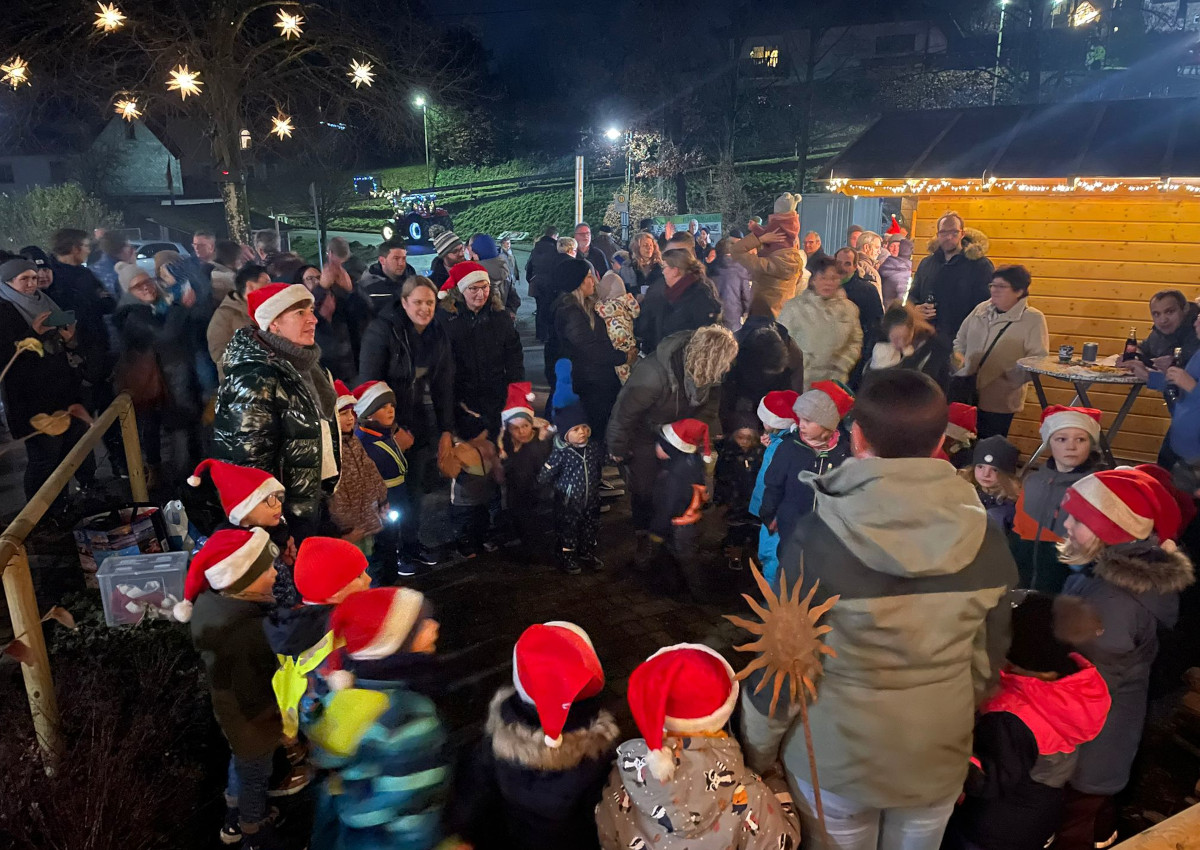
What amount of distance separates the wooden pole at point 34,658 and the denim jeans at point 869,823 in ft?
9.08

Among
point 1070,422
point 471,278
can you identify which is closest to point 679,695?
point 1070,422

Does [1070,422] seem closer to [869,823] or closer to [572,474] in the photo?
[869,823]

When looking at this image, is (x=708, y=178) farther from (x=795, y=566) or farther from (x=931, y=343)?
(x=795, y=566)

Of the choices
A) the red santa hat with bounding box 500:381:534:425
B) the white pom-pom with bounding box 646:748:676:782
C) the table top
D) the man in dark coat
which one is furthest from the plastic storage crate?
the man in dark coat

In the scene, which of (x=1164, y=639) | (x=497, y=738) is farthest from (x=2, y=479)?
(x=1164, y=639)

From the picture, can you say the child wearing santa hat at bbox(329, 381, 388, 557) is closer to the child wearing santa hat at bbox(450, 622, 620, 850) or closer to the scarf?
the child wearing santa hat at bbox(450, 622, 620, 850)

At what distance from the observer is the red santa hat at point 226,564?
9.07 feet

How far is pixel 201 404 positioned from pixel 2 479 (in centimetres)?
258

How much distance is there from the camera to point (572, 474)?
525cm

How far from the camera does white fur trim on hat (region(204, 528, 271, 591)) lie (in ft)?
9.04

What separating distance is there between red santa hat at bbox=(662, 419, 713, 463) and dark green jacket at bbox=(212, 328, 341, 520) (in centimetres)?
209

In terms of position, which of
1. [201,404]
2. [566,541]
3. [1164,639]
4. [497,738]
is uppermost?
[201,404]

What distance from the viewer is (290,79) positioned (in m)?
15.8

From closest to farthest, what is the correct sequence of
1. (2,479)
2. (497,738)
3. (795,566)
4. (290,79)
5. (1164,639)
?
(795,566) < (497,738) < (1164,639) < (2,479) < (290,79)
